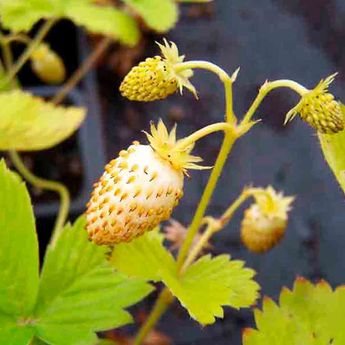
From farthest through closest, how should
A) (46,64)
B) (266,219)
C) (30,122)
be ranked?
(46,64) → (30,122) → (266,219)

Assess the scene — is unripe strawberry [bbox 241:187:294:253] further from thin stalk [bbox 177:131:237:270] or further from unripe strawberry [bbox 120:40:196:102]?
unripe strawberry [bbox 120:40:196:102]

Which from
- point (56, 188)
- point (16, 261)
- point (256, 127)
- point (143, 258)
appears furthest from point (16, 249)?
point (256, 127)

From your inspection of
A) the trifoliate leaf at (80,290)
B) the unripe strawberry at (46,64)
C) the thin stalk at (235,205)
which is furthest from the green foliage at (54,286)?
the unripe strawberry at (46,64)

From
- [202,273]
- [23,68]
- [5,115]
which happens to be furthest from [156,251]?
[23,68]

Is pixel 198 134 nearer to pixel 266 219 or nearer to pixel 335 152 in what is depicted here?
pixel 335 152

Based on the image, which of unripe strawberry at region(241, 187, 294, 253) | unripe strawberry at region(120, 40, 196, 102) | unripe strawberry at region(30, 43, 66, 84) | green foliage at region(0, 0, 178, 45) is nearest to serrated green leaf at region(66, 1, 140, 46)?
green foliage at region(0, 0, 178, 45)

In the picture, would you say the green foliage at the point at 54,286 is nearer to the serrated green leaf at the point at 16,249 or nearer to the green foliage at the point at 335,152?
the serrated green leaf at the point at 16,249
